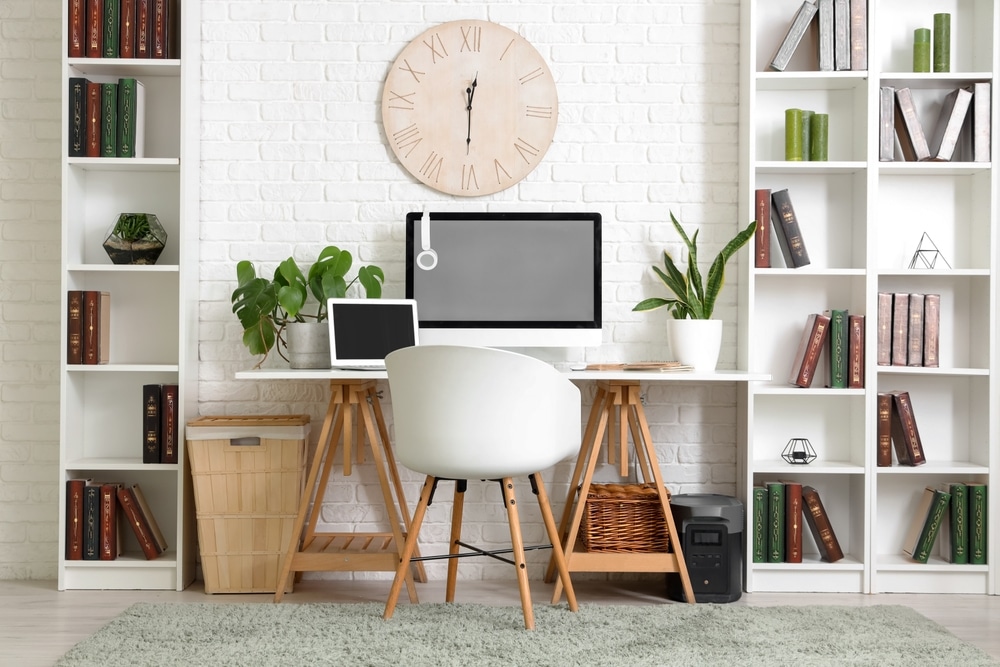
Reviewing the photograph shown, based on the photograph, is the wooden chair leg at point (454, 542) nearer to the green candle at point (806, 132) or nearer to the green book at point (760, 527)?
the green book at point (760, 527)

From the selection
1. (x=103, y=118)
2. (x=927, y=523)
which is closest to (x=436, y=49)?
(x=103, y=118)

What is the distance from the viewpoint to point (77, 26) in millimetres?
2900

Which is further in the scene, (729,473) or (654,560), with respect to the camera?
(729,473)

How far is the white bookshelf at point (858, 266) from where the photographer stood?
3.00 m

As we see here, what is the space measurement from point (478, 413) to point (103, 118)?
5.50 feet

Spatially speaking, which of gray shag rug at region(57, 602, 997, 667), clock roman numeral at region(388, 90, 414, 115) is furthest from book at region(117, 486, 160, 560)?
clock roman numeral at region(388, 90, 414, 115)

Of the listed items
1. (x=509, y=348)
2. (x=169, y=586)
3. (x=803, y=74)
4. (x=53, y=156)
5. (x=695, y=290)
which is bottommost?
(x=169, y=586)

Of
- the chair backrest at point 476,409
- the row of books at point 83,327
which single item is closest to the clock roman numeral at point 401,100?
the chair backrest at point 476,409

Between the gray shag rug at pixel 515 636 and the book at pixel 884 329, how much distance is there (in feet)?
2.72

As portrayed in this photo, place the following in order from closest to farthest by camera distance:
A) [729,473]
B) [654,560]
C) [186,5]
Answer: [654,560], [186,5], [729,473]

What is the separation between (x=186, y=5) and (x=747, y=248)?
2081 mm

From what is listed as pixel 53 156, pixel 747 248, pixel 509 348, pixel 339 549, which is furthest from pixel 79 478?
pixel 747 248

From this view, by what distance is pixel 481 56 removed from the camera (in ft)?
10.2

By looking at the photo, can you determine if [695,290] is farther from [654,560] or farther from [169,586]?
[169,586]
